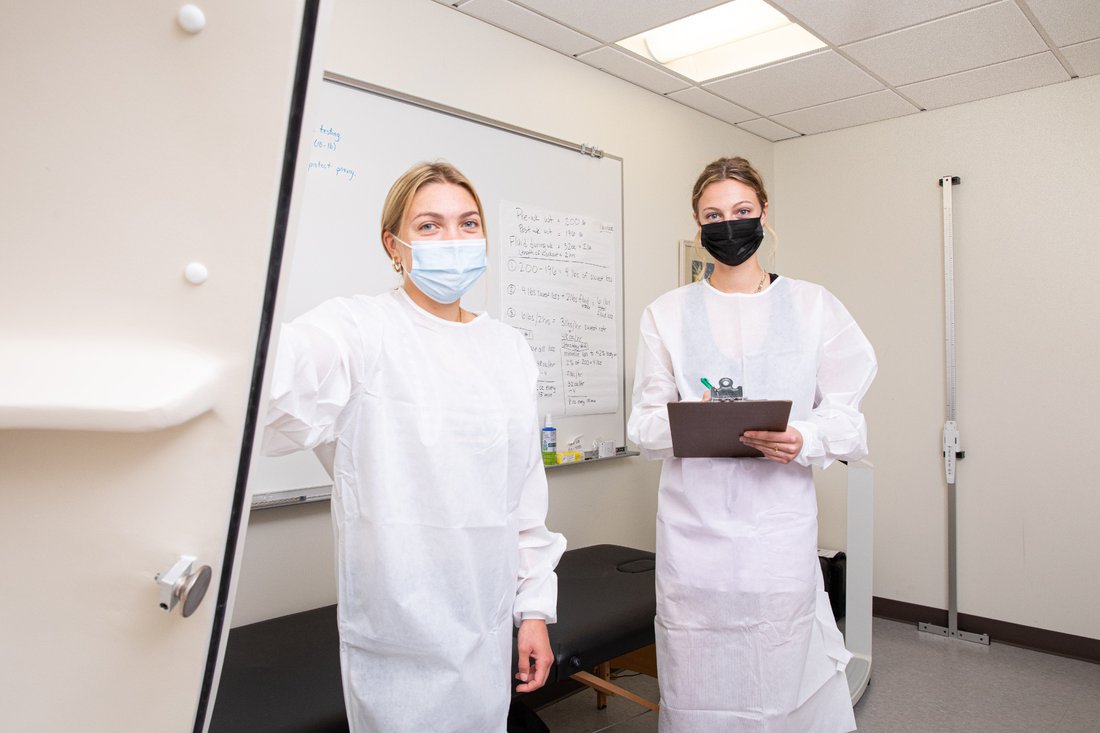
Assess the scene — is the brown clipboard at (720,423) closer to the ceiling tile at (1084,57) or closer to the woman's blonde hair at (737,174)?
the woman's blonde hair at (737,174)

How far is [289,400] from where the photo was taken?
0.88 m

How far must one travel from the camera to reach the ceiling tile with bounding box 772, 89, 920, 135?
3.60m

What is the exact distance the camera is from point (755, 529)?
1715mm

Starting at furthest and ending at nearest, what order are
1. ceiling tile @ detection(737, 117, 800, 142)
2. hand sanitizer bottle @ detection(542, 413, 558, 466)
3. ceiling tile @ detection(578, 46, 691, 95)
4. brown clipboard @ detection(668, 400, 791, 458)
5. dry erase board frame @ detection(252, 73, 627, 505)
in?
ceiling tile @ detection(737, 117, 800, 142)
ceiling tile @ detection(578, 46, 691, 95)
hand sanitizer bottle @ detection(542, 413, 558, 466)
dry erase board frame @ detection(252, 73, 627, 505)
brown clipboard @ detection(668, 400, 791, 458)

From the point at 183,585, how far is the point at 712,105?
3.81m

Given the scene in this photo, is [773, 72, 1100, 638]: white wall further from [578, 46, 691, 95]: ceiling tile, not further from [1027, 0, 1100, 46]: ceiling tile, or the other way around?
[578, 46, 691, 95]: ceiling tile

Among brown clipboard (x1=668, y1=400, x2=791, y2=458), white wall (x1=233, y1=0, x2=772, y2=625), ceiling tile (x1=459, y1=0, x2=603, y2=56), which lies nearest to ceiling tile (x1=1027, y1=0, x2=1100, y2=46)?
white wall (x1=233, y1=0, x2=772, y2=625)

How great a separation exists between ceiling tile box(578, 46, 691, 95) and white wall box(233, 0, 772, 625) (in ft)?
0.16

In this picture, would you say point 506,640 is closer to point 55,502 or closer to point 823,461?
point 823,461

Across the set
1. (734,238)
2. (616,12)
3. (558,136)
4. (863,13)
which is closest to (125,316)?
(734,238)

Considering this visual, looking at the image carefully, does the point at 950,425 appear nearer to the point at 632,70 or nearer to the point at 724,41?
the point at 724,41

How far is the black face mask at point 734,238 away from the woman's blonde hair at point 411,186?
0.75 metres

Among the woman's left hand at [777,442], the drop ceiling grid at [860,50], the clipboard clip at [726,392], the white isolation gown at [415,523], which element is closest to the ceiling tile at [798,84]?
the drop ceiling grid at [860,50]

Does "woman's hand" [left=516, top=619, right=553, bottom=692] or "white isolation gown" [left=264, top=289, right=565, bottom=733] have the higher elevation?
"white isolation gown" [left=264, top=289, right=565, bottom=733]
